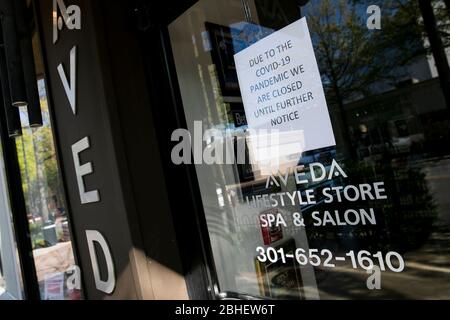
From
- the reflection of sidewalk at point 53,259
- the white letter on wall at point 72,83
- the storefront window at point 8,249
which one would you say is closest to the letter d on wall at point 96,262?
the reflection of sidewalk at point 53,259

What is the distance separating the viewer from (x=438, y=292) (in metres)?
1.25

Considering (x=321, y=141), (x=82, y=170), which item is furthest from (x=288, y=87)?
(x=82, y=170)

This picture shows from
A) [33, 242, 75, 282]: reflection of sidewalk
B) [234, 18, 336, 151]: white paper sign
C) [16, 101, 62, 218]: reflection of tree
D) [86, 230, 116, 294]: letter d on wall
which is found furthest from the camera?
[16, 101, 62, 218]: reflection of tree

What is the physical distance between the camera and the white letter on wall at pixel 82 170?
7.20 feet

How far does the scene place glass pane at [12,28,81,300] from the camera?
2.96 meters

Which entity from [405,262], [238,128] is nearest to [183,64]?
[238,128]

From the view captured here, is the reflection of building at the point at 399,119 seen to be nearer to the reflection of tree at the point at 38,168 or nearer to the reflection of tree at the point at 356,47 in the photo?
the reflection of tree at the point at 356,47

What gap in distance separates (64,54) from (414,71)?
6.65 feet

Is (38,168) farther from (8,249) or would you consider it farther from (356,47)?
(356,47)

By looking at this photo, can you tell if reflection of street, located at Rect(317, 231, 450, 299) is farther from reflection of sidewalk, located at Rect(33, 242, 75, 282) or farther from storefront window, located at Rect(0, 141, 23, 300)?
storefront window, located at Rect(0, 141, 23, 300)

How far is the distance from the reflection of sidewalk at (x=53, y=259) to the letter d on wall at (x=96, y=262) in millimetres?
552

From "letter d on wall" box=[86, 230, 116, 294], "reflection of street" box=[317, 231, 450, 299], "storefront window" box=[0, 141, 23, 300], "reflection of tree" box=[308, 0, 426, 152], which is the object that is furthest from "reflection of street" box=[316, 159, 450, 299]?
"storefront window" box=[0, 141, 23, 300]

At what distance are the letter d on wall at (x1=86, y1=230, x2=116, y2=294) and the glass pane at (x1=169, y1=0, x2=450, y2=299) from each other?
60 centimetres
